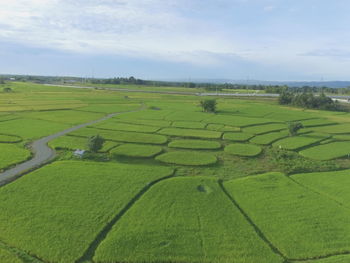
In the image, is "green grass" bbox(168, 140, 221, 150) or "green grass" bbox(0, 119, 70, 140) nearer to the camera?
"green grass" bbox(168, 140, 221, 150)

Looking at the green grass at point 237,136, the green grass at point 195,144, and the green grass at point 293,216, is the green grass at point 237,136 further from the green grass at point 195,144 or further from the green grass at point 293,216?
the green grass at point 293,216

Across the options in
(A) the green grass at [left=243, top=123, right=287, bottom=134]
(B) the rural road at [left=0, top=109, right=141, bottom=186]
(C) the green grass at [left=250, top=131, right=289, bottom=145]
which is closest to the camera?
(B) the rural road at [left=0, top=109, right=141, bottom=186]

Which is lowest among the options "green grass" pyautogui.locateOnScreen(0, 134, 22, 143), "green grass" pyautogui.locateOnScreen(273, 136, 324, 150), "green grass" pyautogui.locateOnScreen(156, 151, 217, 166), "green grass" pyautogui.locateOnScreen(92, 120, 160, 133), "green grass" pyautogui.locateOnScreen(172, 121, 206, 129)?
"green grass" pyautogui.locateOnScreen(156, 151, 217, 166)

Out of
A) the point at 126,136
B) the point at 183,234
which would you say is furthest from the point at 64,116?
the point at 183,234

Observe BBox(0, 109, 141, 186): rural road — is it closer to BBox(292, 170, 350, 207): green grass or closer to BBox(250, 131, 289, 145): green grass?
BBox(292, 170, 350, 207): green grass

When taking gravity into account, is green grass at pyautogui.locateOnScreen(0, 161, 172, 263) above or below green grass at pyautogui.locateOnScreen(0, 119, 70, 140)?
below

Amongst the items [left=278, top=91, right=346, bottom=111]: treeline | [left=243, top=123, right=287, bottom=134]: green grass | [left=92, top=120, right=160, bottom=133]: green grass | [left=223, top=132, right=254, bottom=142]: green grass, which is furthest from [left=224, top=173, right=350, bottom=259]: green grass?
[left=278, top=91, right=346, bottom=111]: treeline
